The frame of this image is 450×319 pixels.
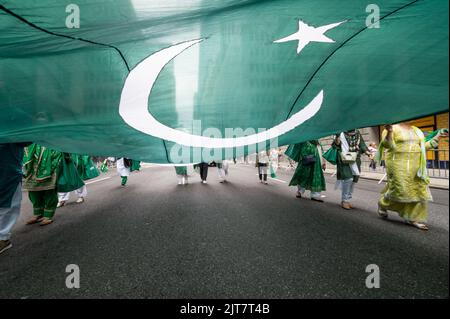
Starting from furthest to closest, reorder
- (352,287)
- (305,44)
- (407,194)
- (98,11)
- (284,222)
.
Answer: (284,222)
(407,194)
(305,44)
(352,287)
(98,11)

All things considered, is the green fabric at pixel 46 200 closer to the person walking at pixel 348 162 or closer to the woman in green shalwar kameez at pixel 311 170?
the woman in green shalwar kameez at pixel 311 170

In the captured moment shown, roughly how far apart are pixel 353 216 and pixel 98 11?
3906 mm

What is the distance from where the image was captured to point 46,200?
294 centimetres

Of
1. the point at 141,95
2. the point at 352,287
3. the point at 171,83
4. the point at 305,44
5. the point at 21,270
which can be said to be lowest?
the point at 21,270

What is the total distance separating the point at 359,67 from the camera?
1.59 m

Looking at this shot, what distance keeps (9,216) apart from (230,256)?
2.85 m

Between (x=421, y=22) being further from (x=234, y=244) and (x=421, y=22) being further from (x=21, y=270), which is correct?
(x=21, y=270)

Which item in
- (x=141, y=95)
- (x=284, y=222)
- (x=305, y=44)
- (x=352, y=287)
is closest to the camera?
(x=352, y=287)

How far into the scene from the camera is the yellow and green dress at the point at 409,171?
2252 millimetres

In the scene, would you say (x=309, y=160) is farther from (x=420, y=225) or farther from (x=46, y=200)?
(x=46, y=200)

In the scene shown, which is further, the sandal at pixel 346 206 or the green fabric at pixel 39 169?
the sandal at pixel 346 206

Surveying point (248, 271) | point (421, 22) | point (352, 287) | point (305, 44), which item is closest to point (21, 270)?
point (248, 271)
